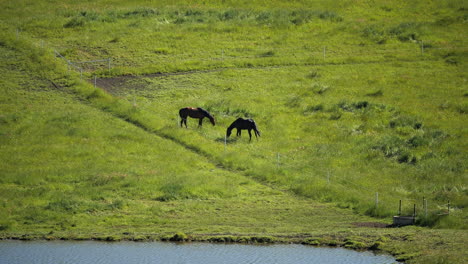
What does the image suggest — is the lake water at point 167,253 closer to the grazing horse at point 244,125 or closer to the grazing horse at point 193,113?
the grazing horse at point 244,125

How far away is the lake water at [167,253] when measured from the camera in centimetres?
3978

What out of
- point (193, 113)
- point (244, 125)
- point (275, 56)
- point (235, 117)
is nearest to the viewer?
point (244, 125)

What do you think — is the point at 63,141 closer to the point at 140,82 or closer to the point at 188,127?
the point at 188,127

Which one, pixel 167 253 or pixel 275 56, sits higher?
pixel 275 56

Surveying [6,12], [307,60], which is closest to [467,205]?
[307,60]

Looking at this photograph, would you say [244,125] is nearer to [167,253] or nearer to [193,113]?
[193,113]

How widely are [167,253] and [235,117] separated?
27037 mm

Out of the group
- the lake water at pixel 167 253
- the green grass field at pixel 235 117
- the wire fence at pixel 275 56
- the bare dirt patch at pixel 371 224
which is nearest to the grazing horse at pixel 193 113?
the green grass field at pixel 235 117

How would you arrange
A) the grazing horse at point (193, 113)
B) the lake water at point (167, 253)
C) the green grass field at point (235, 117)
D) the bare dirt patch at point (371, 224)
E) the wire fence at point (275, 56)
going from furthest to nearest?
the wire fence at point (275, 56) → the grazing horse at point (193, 113) → the green grass field at point (235, 117) → the bare dirt patch at point (371, 224) → the lake water at point (167, 253)

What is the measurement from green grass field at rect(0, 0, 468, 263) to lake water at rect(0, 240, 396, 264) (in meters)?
1.00

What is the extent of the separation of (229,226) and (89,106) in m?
26.9

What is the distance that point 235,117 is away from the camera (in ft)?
221

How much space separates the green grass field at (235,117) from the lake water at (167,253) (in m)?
1.00

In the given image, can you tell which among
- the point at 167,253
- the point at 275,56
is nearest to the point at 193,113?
the point at 275,56
